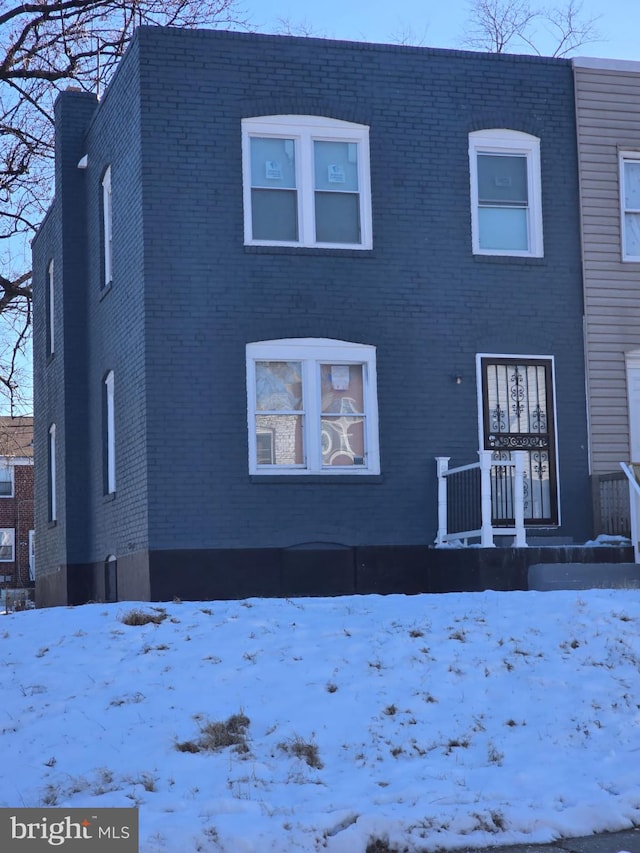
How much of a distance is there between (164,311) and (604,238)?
5.92m

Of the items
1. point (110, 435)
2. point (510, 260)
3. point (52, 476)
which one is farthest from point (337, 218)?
point (52, 476)

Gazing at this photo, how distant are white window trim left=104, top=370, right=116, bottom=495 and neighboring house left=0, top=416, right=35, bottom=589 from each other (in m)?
A: 29.1

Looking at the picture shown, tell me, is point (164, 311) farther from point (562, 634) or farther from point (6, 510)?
point (6, 510)

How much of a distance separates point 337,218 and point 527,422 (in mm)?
3543

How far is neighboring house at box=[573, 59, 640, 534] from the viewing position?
16.5m

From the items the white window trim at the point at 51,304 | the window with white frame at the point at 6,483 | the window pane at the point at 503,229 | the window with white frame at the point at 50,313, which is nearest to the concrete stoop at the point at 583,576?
the window pane at the point at 503,229

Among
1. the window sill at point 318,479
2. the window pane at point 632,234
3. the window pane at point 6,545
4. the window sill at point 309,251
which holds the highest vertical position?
the window pane at point 632,234

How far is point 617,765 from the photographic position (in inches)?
329

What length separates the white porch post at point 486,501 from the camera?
1455 cm

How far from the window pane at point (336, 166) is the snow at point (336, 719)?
6.24 meters

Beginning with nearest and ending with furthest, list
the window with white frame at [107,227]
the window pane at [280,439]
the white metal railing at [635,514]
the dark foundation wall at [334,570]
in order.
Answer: the dark foundation wall at [334,570] → the white metal railing at [635,514] → the window pane at [280,439] → the window with white frame at [107,227]

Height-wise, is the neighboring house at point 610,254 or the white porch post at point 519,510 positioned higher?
the neighboring house at point 610,254

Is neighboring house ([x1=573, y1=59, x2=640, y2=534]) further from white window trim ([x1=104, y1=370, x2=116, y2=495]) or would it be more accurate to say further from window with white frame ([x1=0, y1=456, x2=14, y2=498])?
window with white frame ([x1=0, y1=456, x2=14, y2=498])

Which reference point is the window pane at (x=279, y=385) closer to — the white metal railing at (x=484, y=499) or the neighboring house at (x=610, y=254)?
the white metal railing at (x=484, y=499)
